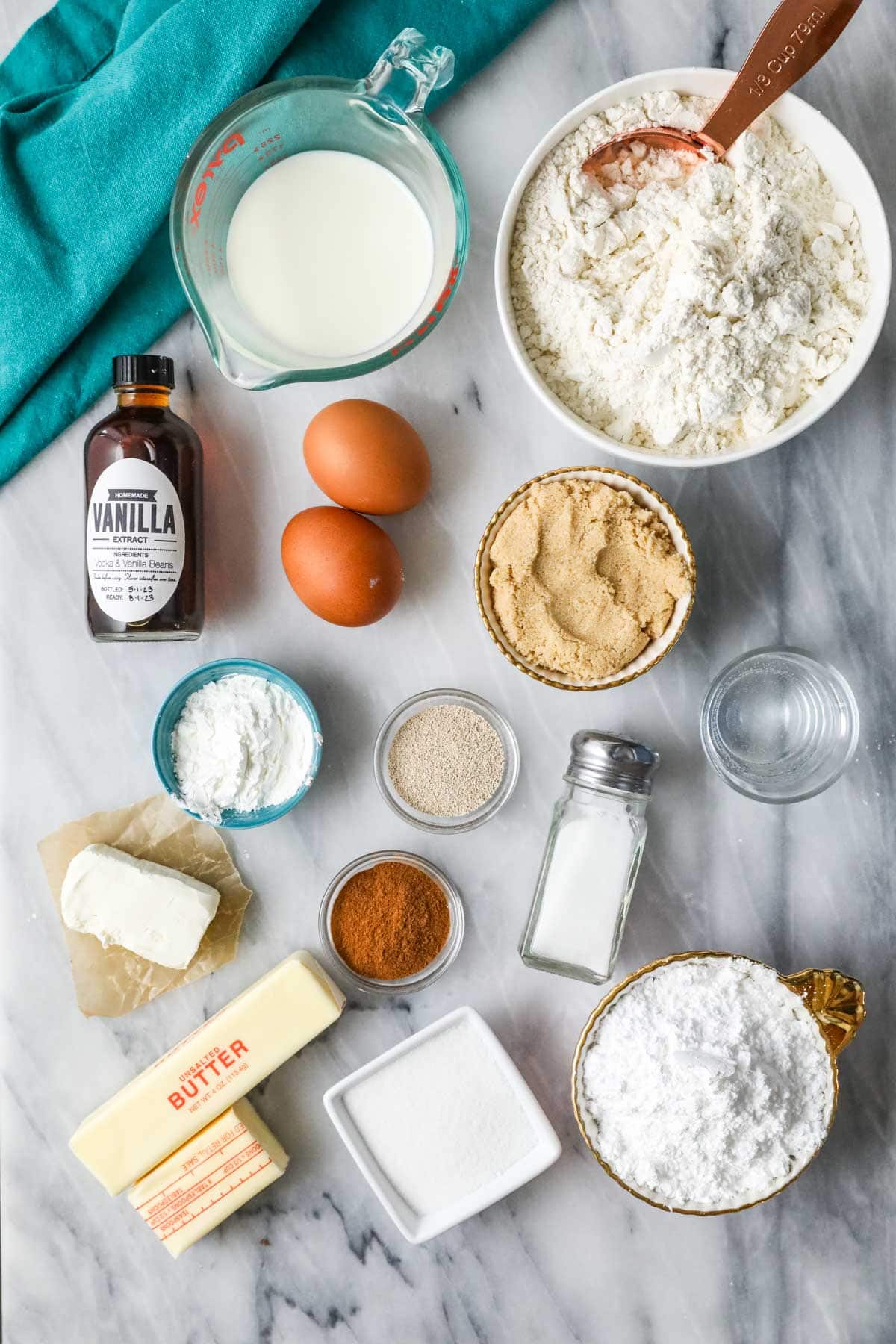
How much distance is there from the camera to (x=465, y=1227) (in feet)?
4.08

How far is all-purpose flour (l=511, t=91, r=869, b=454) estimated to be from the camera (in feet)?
3.23

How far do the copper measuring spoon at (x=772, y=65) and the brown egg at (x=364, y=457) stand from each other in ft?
1.35

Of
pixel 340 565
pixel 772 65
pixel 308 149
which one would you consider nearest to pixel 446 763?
pixel 340 565

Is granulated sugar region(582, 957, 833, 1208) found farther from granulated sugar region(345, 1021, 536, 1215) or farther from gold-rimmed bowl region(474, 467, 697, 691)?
gold-rimmed bowl region(474, 467, 697, 691)

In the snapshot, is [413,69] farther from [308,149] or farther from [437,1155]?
[437,1155]

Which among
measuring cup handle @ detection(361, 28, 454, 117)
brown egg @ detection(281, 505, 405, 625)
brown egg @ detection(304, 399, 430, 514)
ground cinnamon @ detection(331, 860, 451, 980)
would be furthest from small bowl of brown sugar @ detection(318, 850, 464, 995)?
measuring cup handle @ detection(361, 28, 454, 117)

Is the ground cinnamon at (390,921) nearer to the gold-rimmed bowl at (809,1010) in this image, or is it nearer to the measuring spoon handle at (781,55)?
the gold-rimmed bowl at (809,1010)

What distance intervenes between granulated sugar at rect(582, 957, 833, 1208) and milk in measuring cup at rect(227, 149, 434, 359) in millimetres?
790

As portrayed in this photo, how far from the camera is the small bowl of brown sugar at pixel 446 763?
46.8 inches

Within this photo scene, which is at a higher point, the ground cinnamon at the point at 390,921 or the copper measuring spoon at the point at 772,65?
the copper measuring spoon at the point at 772,65

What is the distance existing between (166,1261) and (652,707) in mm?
958

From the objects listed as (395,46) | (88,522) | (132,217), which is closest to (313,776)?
(88,522)

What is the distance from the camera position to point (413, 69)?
1.02 meters

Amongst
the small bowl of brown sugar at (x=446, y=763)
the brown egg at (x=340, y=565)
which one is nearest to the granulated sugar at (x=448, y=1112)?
the small bowl of brown sugar at (x=446, y=763)
